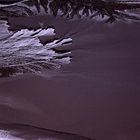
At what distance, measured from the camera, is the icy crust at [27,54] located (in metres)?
1.26

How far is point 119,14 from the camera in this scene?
153 centimetres

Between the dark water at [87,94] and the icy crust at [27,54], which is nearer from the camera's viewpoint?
the dark water at [87,94]

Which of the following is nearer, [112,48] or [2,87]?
[2,87]

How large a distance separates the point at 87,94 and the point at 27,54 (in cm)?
27

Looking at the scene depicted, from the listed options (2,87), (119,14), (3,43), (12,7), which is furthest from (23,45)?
(119,14)

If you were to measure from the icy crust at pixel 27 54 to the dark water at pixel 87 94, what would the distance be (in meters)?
0.03

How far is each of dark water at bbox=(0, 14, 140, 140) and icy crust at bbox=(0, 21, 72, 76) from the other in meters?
0.03

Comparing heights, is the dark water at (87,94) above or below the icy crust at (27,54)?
below

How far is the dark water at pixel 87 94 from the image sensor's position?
110 cm

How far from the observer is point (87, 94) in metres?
1.18

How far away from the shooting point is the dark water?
110 cm

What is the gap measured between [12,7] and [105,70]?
0.54 m

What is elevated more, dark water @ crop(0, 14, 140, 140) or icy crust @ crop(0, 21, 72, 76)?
icy crust @ crop(0, 21, 72, 76)

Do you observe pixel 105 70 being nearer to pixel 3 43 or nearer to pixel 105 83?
pixel 105 83
